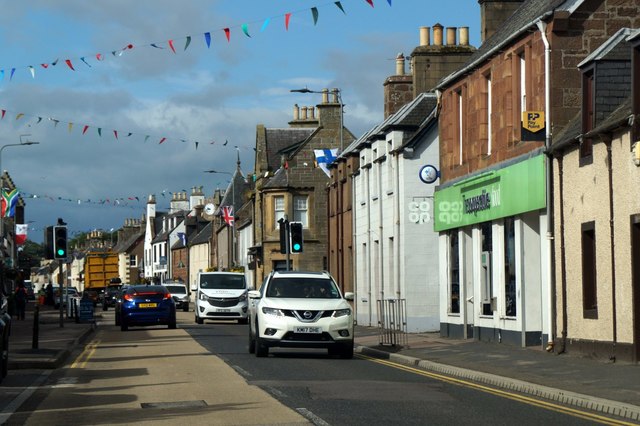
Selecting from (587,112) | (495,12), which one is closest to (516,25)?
(495,12)

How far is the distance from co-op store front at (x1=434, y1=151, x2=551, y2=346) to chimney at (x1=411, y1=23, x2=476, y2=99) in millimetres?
7874

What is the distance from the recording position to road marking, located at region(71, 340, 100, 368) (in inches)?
961

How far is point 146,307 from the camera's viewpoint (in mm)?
41875

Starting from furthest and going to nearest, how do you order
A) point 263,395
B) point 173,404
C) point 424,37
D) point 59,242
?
1. point 424,37
2. point 59,242
3. point 263,395
4. point 173,404

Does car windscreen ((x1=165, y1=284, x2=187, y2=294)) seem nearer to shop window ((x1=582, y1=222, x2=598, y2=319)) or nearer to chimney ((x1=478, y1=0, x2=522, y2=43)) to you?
chimney ((x1=478, y1=0, x2=522, y2=43))

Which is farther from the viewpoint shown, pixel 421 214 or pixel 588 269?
pixel 421 214

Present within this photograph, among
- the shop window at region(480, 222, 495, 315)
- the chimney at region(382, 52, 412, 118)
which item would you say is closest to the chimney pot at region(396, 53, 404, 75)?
the chimney at region(382, 52, 412, 118)

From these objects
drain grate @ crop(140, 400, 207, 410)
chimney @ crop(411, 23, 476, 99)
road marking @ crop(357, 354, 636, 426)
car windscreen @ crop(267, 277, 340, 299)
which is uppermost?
chimney @ crop(411, 23, 476, 99)

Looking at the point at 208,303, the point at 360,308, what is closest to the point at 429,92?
the point at 360,308

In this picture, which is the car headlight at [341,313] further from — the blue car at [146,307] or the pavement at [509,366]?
the blue car at [146,307]

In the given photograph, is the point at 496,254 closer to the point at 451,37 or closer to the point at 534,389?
the point at 534,389

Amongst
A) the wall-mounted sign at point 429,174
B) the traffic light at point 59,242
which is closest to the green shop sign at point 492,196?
the wall-mounted sign at point 429,174

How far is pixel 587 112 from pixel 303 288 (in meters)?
7.00

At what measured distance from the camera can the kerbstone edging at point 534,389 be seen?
46.8 feet
